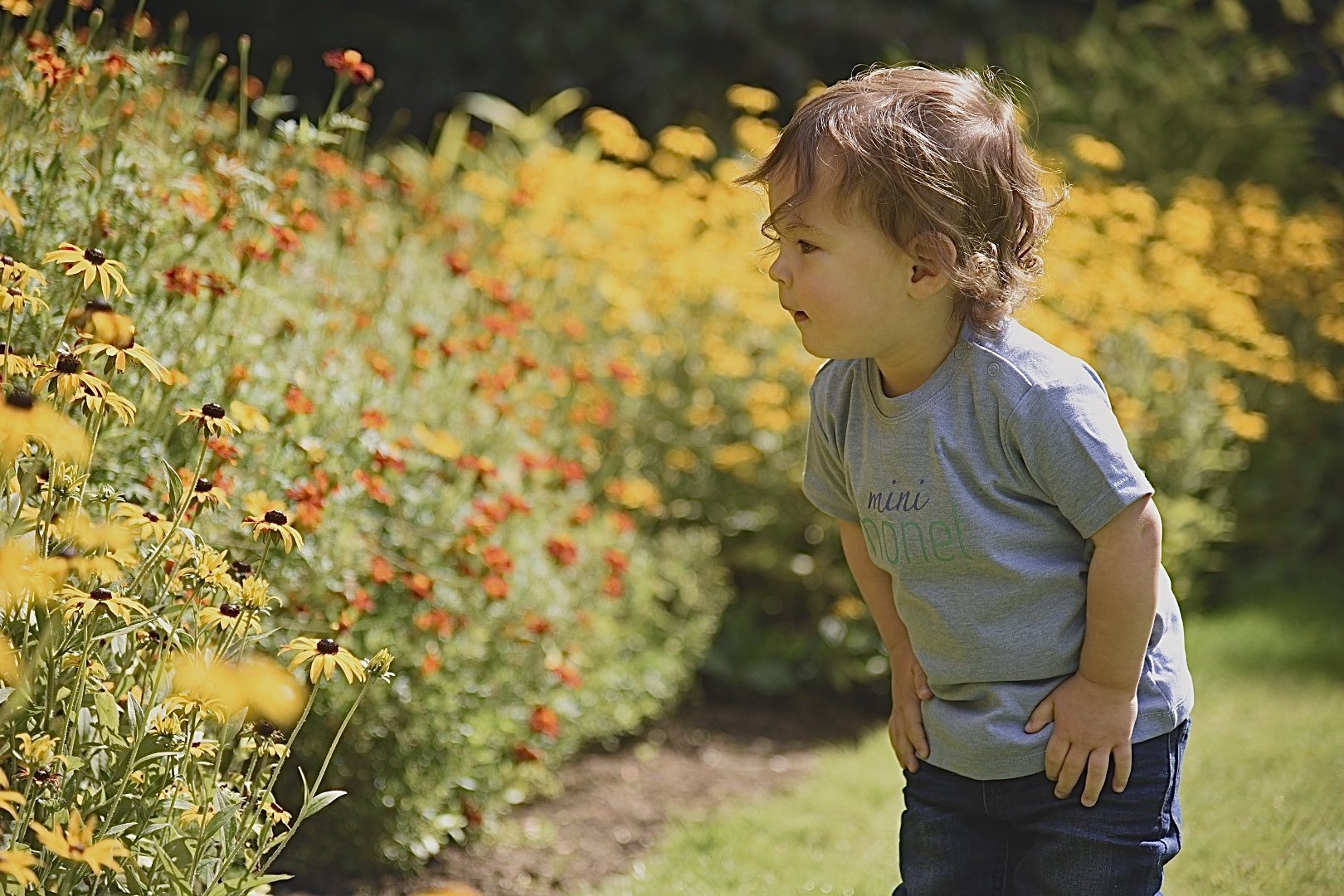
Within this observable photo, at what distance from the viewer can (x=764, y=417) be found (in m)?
3.81

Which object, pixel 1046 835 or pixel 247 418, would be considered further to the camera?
pixel 247 418

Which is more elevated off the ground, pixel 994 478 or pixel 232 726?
pixel 994 478

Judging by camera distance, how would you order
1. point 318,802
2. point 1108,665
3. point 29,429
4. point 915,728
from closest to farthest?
point 29,429, point 318,802, point 1108,665, point 915,728

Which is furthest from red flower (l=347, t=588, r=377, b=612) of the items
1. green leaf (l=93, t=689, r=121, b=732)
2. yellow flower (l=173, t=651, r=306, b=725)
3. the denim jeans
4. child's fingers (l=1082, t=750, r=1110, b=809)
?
child's fingers (l=1082, t=750, r=1110, b=809)

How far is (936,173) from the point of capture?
171 cm

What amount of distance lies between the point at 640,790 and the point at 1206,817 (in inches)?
51.2

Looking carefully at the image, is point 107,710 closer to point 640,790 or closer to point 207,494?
point 207,494

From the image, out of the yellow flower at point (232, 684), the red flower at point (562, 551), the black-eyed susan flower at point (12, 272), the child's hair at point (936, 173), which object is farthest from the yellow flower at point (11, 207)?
the red flower at point (562, 551)

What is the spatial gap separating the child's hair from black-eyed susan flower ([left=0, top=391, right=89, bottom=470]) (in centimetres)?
88

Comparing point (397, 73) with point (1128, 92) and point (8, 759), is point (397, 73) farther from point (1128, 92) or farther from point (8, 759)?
point (8, 759)

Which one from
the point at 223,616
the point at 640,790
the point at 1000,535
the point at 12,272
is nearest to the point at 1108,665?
the point at 1000,535

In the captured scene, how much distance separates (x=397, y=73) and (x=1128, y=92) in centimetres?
379

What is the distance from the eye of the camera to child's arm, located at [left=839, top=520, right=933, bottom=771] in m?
1.94

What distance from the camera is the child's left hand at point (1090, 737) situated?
1695 millimetres
